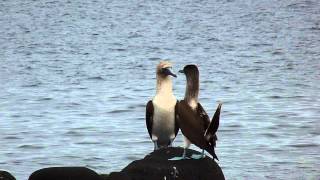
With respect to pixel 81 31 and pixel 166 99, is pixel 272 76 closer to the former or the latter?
pixel 166 99

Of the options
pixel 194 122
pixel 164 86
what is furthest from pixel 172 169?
pixel 164 86

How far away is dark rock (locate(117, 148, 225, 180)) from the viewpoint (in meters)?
18.2

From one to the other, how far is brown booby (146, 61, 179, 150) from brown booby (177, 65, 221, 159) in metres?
0.35

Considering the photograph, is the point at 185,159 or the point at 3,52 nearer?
the point at 185,159

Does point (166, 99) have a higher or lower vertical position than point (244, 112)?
higher

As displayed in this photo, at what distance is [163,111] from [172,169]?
1353 mm

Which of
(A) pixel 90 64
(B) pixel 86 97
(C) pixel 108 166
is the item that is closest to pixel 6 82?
(B) pixel 86 97

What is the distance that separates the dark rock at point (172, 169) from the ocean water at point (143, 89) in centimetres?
560

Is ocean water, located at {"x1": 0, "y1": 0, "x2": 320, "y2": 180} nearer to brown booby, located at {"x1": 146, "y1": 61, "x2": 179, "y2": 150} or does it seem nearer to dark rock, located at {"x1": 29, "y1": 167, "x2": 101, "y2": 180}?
brown booby, located at {"x1": 146, "y1": 61, "x2": 179, "y2": 150}

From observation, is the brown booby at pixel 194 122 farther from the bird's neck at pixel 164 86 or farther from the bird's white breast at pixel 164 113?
the bird's neck at pixel 164 86

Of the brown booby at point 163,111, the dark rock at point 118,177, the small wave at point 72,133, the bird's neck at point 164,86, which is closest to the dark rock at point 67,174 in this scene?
the dark rock at point 118,177

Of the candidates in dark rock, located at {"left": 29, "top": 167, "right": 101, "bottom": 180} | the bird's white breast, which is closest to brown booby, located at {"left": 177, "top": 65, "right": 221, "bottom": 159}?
the bird's white breast

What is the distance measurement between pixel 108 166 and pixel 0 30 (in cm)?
5455

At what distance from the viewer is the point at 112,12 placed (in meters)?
107
